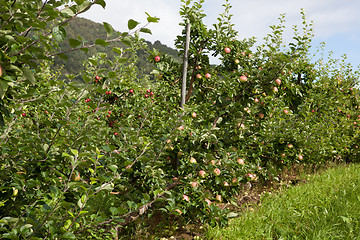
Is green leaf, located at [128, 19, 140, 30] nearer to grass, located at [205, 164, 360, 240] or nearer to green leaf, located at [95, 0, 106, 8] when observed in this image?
green leaf, located at [95, 0, 106, 8]

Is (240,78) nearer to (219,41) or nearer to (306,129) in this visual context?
(219,41)

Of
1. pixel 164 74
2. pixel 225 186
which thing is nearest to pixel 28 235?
pixel 225 186

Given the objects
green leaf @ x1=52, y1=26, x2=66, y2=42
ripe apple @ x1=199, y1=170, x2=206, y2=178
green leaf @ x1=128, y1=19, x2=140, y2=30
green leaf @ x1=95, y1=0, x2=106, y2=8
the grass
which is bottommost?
Result: the grass

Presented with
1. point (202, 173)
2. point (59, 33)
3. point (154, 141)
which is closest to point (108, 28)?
point (59, 33)

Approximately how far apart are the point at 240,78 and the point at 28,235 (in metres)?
2.83

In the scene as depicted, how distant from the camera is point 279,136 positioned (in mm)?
4582

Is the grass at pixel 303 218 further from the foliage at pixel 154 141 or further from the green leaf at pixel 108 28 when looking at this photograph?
the green leaf at pixel 108 28

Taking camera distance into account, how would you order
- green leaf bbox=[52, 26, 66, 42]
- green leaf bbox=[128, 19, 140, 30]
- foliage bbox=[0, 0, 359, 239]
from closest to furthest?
green leaf bbox=[52, 26, 66, 42], green leaf bbox=[128, 19, 140, 30], foliage bbox=[0, 0, 359, 239]

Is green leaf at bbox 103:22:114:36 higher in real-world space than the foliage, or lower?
higher

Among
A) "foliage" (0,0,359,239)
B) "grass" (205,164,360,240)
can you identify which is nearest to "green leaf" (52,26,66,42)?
"foliage" (0,0,359,239)

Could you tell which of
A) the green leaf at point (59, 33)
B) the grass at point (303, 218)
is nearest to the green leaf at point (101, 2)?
the green leaf at point (59, 33)

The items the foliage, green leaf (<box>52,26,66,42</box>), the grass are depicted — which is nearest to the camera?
green leaf (<box>52,26,66,42</box>)

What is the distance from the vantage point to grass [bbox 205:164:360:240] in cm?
288

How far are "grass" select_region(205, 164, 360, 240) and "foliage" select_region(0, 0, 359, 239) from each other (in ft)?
0.97
